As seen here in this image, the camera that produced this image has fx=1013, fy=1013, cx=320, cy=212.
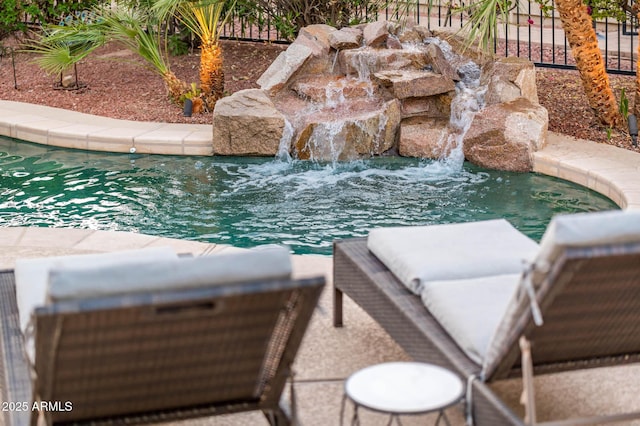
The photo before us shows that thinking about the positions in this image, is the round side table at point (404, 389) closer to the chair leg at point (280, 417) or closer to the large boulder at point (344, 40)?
the chair leg at point (280, 417)

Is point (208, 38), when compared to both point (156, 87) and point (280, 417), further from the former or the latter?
point (280, 417)

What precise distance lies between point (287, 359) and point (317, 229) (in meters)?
4.00

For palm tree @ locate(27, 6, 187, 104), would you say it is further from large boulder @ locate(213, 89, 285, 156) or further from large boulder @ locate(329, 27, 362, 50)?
large boulder @ locate(329, 27, 362, 50)

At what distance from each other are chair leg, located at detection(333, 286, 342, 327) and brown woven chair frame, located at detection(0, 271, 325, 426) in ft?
4.86

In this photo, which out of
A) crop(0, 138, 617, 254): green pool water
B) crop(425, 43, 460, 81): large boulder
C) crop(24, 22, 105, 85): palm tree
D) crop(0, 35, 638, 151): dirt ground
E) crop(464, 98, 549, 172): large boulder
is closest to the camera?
crop(0, 138, 617, 254): green pool water

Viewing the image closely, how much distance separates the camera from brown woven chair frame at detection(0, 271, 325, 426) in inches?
114

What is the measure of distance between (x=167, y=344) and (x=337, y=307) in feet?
6.19

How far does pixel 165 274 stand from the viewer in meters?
2.89

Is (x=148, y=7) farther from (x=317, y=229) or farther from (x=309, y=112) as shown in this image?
(x=317, y=229)

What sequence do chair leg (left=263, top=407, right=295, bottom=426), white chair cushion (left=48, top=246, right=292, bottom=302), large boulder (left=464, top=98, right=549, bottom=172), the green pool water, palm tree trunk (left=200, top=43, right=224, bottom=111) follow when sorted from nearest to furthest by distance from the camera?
1. white chair cushion (left=48, top=246, right=292, bottom=302)
2. chair leg (left=263, top=407, right=295, bottom=426)
3. the green pool water
4. large boulder (left=464, top=98, right=549, bottom=172)
5. palm tree trunk (left=200, top=43, right=224, bottom=111)

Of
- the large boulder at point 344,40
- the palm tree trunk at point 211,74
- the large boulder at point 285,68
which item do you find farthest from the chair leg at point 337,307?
the palm tree trunk at point 211,74

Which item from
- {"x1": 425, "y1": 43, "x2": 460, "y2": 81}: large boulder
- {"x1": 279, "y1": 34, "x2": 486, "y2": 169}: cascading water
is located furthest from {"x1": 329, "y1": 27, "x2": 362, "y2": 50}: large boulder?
{"x1": 425, "y1": 43, "x2": 460, "y2": 81}: large boulder

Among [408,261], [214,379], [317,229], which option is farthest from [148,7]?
[214,379]

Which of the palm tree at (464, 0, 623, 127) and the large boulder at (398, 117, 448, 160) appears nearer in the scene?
the palm tree at (464, 0, 623, 127)
